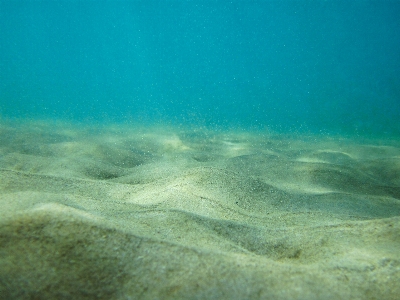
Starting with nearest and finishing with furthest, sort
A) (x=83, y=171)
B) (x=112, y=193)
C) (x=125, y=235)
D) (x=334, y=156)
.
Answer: (x=125, y=235)
(x=112, y=193)
(x=83, y=171)
(x=334, y=156)

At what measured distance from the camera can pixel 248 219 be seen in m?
2.10

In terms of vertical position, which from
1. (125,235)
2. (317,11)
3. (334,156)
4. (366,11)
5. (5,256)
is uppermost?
(317,11)

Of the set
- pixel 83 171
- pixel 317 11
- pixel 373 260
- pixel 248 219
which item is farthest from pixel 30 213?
pixel 317 11

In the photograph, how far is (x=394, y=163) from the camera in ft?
15.2

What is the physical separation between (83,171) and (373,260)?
124 inches

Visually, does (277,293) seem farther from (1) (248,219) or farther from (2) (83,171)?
(2) (83,171)

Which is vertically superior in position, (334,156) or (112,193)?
(334,156)

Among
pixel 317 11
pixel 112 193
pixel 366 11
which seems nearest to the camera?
pixel 112 193

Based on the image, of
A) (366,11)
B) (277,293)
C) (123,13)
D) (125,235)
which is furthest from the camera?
(123,13)

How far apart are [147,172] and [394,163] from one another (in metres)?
4.46

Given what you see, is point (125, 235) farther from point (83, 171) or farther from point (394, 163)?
point (394, 163)

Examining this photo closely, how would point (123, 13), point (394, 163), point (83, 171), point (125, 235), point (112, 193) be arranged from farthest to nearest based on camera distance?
point (123, 13) → point (394, 163) → point (83, 171) → point (112, 193) → point (125, 235)

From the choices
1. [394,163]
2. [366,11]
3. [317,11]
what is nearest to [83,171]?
[394,163]

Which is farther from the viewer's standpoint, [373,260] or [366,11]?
[366,11]
